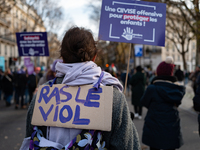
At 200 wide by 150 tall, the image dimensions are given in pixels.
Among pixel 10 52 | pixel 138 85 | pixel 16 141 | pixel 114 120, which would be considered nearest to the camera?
pixel 114 120

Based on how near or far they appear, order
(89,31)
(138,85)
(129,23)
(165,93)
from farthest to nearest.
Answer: (138,85), (129,23), (165,93), (89,31)

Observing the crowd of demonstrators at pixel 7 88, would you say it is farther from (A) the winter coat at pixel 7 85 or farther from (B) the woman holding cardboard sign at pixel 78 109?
(B) the woman holding cardboard sign at pixel 78 109

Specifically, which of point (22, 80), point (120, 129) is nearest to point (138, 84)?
point (22, 80)

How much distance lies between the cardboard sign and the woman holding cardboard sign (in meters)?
0.02

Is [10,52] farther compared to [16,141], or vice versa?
[10,52]

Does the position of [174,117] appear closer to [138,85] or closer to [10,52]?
[138,85]

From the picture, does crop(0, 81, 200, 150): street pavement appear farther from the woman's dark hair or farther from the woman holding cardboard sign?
the woman's dark hair

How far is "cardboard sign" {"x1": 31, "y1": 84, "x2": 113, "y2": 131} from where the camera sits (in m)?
1.59

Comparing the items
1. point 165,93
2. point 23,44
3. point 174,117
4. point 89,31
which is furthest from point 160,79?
point 23,44

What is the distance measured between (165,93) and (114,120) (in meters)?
2.05

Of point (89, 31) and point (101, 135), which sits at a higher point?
point (89, 31)

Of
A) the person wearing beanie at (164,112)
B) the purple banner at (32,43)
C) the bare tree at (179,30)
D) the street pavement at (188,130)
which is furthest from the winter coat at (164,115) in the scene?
the bare tree at (179,30)

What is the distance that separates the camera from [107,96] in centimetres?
162

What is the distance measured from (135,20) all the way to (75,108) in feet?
8.59
